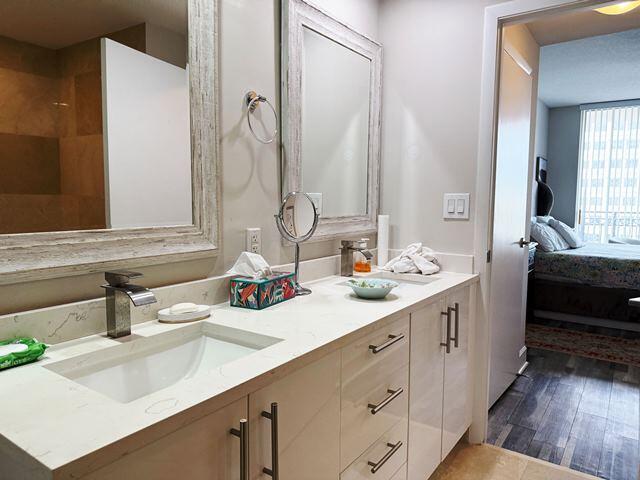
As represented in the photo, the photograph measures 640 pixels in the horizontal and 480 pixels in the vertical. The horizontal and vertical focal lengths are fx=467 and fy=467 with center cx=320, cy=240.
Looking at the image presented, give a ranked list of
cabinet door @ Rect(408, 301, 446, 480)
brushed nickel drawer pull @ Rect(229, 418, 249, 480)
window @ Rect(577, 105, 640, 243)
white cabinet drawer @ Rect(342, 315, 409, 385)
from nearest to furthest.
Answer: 1. brushed nickel drawer pull @ Rect(229, 418, 249, 480)
2. white cabinet drawer @ Rect(342, 315, 409, 385)
3. cabinet door @ Rect(408, 301, 446, 480)
4. window @ Rect(577, 105, 640, 243)

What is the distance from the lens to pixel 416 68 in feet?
7.38

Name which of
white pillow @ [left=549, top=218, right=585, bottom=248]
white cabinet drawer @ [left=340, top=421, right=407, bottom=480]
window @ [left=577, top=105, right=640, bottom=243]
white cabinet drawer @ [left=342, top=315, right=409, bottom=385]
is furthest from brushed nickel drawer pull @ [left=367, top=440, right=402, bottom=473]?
window @ [left=577, top=105, right=640, bottom=243]

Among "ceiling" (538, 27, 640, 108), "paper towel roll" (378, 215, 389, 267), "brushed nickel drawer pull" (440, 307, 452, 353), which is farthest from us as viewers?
"ceiling" (538, 27, 640, 108)

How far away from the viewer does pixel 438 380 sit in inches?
71.1

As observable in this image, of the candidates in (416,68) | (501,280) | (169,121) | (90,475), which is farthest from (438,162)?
(90,475)

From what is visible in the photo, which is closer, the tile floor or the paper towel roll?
the tile floor

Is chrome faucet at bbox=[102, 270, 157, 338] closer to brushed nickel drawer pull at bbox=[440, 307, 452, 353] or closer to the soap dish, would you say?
the soap dish

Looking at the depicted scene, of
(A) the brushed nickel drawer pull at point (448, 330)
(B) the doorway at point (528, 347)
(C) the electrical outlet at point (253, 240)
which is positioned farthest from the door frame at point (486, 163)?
(C) the electrical outlet at point (253, 240)

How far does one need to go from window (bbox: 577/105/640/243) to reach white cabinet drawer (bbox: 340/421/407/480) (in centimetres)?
608

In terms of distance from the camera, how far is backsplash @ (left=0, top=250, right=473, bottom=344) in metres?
1.01

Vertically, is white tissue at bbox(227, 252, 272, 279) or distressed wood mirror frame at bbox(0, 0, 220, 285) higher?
distressed wood mirror frame at bbox(0, 0, 220, 285)

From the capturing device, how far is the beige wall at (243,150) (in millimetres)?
1501

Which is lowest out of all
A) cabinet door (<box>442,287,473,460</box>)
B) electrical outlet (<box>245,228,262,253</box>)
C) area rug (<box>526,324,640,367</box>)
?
area rug (<box>526,324,640,367</box>)

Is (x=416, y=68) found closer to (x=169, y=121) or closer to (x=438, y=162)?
(x=438, y=162)
